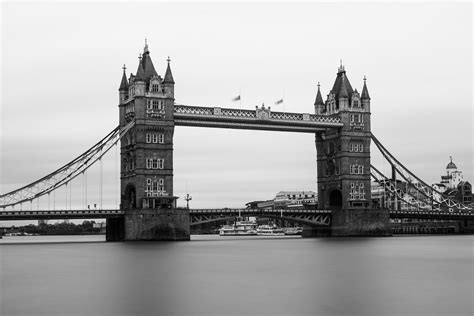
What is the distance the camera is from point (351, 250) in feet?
257

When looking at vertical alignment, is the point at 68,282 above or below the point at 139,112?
below

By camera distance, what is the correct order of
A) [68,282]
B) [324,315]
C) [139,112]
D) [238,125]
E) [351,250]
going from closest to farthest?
[324,315] → [68,282] → [351,250] → [139,112] → [238,125]

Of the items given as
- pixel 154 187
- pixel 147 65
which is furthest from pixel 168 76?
pixel 154 187

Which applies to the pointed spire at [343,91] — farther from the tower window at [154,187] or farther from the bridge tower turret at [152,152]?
the tower window at [154,187]

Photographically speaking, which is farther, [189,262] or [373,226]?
[373,226]

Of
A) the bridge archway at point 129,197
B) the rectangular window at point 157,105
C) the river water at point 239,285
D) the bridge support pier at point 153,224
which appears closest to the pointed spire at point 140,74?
the rectangular window at point 157,105

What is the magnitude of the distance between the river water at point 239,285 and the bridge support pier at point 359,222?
1814 inches

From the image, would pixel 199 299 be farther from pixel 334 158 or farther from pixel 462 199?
pixel 462 199

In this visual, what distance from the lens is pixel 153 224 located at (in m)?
99.1

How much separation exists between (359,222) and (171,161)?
99.4 feet

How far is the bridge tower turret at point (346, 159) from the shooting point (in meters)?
118

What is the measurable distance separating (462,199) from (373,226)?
230ft

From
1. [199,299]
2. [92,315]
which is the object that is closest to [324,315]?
[199,299]

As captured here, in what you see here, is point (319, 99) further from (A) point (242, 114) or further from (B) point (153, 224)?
(B) point (153, 224)
